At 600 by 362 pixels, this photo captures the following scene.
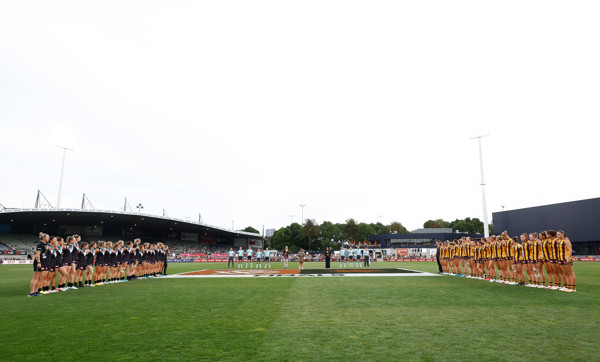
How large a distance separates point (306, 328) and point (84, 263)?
11515 millimetres

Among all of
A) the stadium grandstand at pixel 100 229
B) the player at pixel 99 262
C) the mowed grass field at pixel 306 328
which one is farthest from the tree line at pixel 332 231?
the mowed grass field at pixel 306 328

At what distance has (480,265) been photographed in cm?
1620

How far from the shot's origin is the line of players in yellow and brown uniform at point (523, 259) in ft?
37.1

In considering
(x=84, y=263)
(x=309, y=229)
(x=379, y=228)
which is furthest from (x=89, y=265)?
(x=379, y=228)

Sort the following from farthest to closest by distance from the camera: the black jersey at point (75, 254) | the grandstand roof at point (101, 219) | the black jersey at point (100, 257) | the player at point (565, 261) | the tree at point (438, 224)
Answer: the tree at point (438, 224) → the grandstand roof at point (101, 219) → the black jersey at point (100, 257) → the black jersey at point (75, 254) → the player at point (565, 261)

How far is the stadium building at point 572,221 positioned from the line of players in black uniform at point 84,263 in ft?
206

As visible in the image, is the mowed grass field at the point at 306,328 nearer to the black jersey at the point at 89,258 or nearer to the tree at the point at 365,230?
the black jersey at the point at 89,258

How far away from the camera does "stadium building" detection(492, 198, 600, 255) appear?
174 feet

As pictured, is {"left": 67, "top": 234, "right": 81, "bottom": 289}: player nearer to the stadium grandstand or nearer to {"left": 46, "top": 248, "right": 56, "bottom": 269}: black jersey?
{"left": 46, "top": 248, "right": 56, "bottom": 269}: black jersey

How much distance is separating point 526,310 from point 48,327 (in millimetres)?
9473

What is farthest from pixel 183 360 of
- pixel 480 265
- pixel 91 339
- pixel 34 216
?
pixel 34 216

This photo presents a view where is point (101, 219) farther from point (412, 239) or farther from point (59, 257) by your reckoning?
point (412, 239)

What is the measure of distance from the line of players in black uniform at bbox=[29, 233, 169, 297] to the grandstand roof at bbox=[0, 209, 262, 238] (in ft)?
153

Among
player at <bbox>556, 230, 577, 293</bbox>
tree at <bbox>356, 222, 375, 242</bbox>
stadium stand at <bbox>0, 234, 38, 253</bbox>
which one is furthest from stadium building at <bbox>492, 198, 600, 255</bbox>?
stadium stand at <bbox>0, 234, 38, 253</bbox>
